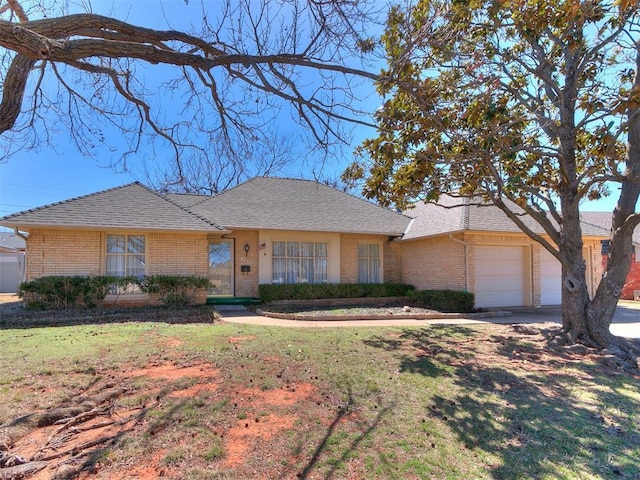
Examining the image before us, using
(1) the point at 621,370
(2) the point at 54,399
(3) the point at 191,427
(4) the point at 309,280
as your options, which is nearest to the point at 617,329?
(1) the point at 621,370

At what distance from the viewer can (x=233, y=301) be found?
1464 centimetres

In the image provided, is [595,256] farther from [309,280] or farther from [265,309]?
[265,309]

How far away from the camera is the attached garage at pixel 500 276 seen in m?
14.6

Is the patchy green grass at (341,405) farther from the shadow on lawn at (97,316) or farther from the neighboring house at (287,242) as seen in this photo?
the neighboring house at (287,242)

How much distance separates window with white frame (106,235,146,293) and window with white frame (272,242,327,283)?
16.7ft

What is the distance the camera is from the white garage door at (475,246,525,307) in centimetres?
1457

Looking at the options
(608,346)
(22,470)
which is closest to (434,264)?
(608,346)

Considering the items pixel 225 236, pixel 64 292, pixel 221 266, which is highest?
pixel 225 236

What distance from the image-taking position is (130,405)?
4383 mm

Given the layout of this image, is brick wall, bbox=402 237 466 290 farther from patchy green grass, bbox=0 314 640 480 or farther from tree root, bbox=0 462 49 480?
tree root, bbox=0 462 49 480

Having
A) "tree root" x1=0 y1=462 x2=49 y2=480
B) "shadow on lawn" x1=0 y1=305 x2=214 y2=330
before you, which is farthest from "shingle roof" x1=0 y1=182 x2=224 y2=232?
"tree root" x1=0 y1=462 x2=49 y2=480

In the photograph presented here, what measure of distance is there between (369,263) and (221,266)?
22.2 feet

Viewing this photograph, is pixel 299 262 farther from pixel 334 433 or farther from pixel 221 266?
pixel 334 433

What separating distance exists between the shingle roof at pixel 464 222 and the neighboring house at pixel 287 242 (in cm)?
6
